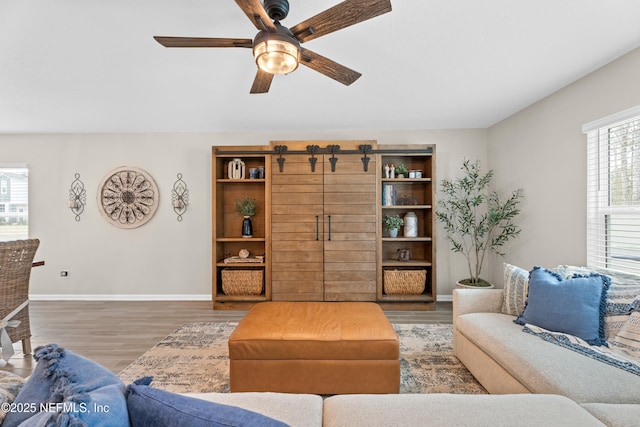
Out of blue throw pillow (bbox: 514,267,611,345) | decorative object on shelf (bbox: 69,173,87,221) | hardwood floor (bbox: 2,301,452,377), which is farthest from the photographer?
decorative object on shelf (bbox: 69,173,87,221)

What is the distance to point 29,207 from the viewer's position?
4613mm

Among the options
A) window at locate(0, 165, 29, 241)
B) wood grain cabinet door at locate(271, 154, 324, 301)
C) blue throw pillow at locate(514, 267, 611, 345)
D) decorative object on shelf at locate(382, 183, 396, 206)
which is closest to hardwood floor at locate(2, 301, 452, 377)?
wood grain cabinet door at locate(271, 154, 324, 301)

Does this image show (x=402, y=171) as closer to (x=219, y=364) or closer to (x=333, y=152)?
(x=333, y=152)

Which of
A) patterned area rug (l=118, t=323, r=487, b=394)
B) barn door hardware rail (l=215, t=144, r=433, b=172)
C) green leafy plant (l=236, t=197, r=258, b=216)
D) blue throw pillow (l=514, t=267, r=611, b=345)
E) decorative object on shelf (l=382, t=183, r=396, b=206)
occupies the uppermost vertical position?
barn door hardware rail (l=215, t=144, r=433, b=172)

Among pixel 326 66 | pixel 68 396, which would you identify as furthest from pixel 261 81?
pixel 68 396

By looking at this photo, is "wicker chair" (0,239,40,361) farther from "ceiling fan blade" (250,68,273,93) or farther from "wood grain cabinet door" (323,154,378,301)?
"wood grain cabinet door" (323,154,378,301)

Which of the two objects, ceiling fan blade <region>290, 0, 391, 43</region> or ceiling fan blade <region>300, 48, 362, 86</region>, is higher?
ceiling fan blade <region>290, 0, 391, 43</region>

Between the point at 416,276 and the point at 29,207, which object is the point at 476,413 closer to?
the point at 416,276

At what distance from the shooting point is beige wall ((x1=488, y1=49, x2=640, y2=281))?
8.18 ft

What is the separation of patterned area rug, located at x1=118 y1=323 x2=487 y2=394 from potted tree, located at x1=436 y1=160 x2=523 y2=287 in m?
1.37

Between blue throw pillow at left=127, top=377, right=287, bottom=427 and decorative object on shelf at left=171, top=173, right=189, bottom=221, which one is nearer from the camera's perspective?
blue throw pillow at left=127, top=377, right=287, bottom=427

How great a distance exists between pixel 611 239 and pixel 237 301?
3.97 metres

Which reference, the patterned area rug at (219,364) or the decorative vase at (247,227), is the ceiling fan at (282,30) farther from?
the decorative vase at (247,227)

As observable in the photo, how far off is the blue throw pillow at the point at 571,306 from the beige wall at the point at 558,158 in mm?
1006
